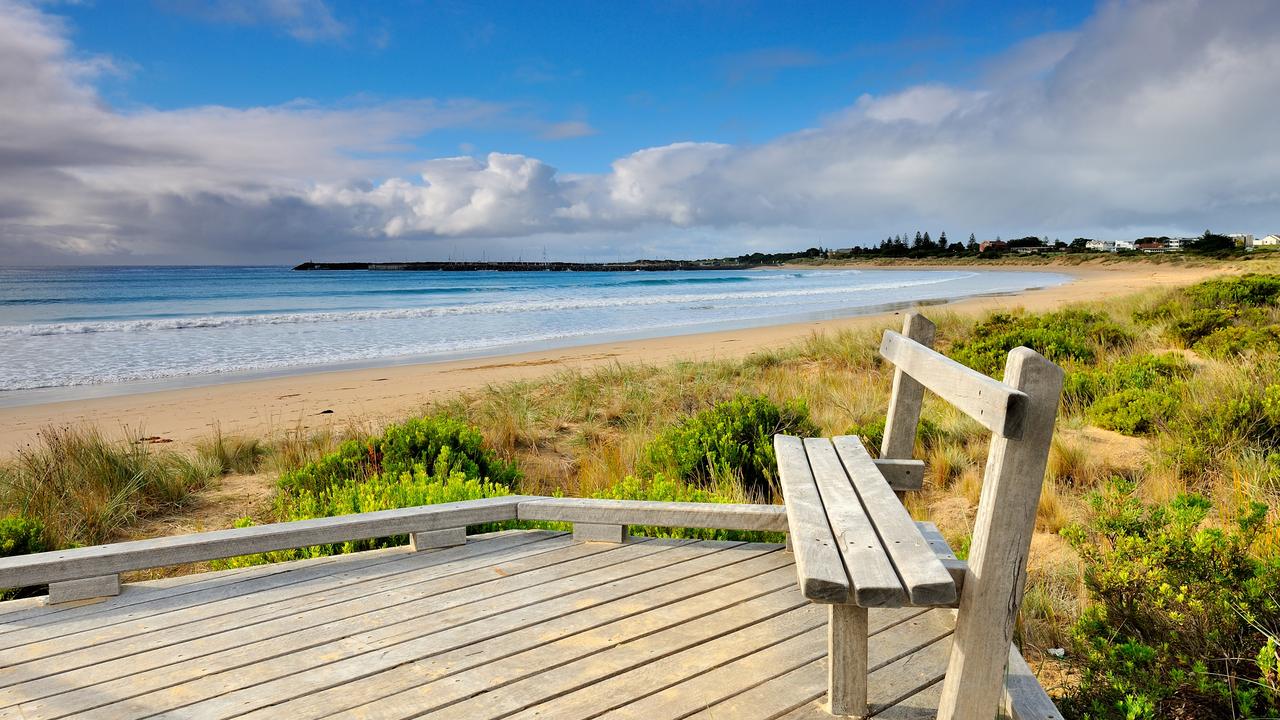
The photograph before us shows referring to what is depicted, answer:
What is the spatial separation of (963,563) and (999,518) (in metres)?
0.24

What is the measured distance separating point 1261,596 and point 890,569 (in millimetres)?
1899

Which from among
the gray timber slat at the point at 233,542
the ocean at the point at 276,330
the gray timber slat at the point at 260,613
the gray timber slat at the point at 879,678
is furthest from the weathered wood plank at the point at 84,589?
the ocean at the point at 276,330

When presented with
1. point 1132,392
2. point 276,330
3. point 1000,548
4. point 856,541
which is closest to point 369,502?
point 856,541

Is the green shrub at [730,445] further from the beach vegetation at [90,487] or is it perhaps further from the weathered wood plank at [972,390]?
the beach vegetation at [90,487]

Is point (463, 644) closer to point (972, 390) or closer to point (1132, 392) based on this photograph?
point (972, 390)

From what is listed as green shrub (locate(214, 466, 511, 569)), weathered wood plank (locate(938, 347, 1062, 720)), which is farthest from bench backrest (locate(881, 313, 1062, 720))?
green shrub (locate(214, 466, 511, 569))

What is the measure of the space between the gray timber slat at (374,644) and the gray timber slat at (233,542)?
620mm

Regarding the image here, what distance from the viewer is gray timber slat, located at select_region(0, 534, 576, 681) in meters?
2.72

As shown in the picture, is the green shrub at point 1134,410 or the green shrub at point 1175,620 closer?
the green shrub at point 1175,620

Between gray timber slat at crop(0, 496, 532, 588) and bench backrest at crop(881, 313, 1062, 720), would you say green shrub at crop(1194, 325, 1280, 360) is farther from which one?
gray timber slat at crop(0, 496, 532, 588)

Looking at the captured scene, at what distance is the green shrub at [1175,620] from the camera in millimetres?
2541

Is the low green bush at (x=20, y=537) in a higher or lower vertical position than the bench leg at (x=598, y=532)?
lower

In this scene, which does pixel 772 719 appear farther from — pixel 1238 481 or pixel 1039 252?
pixel 1039 252

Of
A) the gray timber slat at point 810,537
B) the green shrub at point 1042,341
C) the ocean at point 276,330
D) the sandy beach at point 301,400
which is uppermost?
the gray timber slat at point 810,537
